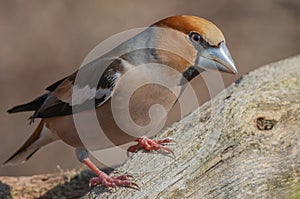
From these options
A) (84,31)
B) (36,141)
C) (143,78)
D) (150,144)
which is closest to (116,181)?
(150,144)

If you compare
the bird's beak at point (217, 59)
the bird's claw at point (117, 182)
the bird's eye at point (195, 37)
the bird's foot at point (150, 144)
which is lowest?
the bird's claw at point (117, 182)

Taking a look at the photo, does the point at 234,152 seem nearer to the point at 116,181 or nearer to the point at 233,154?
the point at 233,154

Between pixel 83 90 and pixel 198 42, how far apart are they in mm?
969

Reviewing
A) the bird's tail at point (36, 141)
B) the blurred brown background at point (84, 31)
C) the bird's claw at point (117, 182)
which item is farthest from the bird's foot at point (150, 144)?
the blurred brown background at point (84, 31)

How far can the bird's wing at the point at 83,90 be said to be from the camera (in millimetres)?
4621

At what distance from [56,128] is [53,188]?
47cm

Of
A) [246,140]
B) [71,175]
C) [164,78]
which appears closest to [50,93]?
[71,175]

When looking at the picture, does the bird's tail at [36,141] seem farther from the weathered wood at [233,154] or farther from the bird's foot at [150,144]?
the weathered wood at [233,154]

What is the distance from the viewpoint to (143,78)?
4.49 meters

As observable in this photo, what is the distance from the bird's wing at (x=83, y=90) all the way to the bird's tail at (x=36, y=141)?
0.23m

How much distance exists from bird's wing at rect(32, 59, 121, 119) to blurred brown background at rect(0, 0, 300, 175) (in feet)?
11.0

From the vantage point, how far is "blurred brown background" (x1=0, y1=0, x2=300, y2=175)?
907cm

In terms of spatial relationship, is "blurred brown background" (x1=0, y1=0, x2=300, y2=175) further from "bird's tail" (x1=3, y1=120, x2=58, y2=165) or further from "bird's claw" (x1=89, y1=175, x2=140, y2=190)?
"bird's claw" (x1=89, y1=175, x2=140, y2=190)

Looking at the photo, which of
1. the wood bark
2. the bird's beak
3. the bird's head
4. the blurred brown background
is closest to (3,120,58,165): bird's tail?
the wood bark
